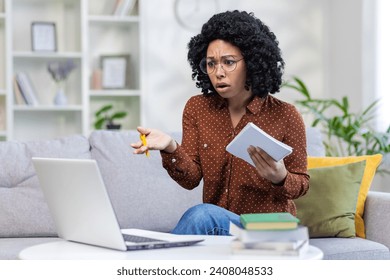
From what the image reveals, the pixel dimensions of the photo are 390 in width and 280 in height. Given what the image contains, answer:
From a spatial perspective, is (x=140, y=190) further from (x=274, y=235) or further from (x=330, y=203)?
(x=274, y=235)

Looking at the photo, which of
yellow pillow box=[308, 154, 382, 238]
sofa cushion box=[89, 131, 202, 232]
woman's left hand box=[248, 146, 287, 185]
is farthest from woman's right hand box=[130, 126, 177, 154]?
yellow pillow box=[308, 154, 382, 238]

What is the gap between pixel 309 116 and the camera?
529 cm

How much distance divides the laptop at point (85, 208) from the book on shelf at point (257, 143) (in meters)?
0.23

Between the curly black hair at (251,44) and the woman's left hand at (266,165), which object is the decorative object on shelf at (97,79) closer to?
the curly black hair at (251,44)

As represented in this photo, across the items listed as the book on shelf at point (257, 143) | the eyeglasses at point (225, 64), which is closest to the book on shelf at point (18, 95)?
the eyeglasses at point (225, 64)

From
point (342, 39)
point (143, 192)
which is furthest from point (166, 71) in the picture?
point (143, 192)

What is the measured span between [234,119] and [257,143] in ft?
1.99

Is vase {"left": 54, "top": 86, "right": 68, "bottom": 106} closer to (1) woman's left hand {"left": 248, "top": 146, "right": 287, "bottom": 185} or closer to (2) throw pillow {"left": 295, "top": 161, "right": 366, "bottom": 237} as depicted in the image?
(2) throw pillow {"left": 295, "top": 161, "right": 366, "bottom": 237}

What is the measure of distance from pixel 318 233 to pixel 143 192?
0.67 metres

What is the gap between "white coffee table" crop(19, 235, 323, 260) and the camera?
1.46 m

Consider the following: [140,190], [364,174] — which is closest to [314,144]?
[364,174]

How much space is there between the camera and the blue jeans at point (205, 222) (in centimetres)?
184

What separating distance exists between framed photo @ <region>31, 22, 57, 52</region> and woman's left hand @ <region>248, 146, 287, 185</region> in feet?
10.2

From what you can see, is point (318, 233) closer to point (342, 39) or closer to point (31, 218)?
point (31, 218)
